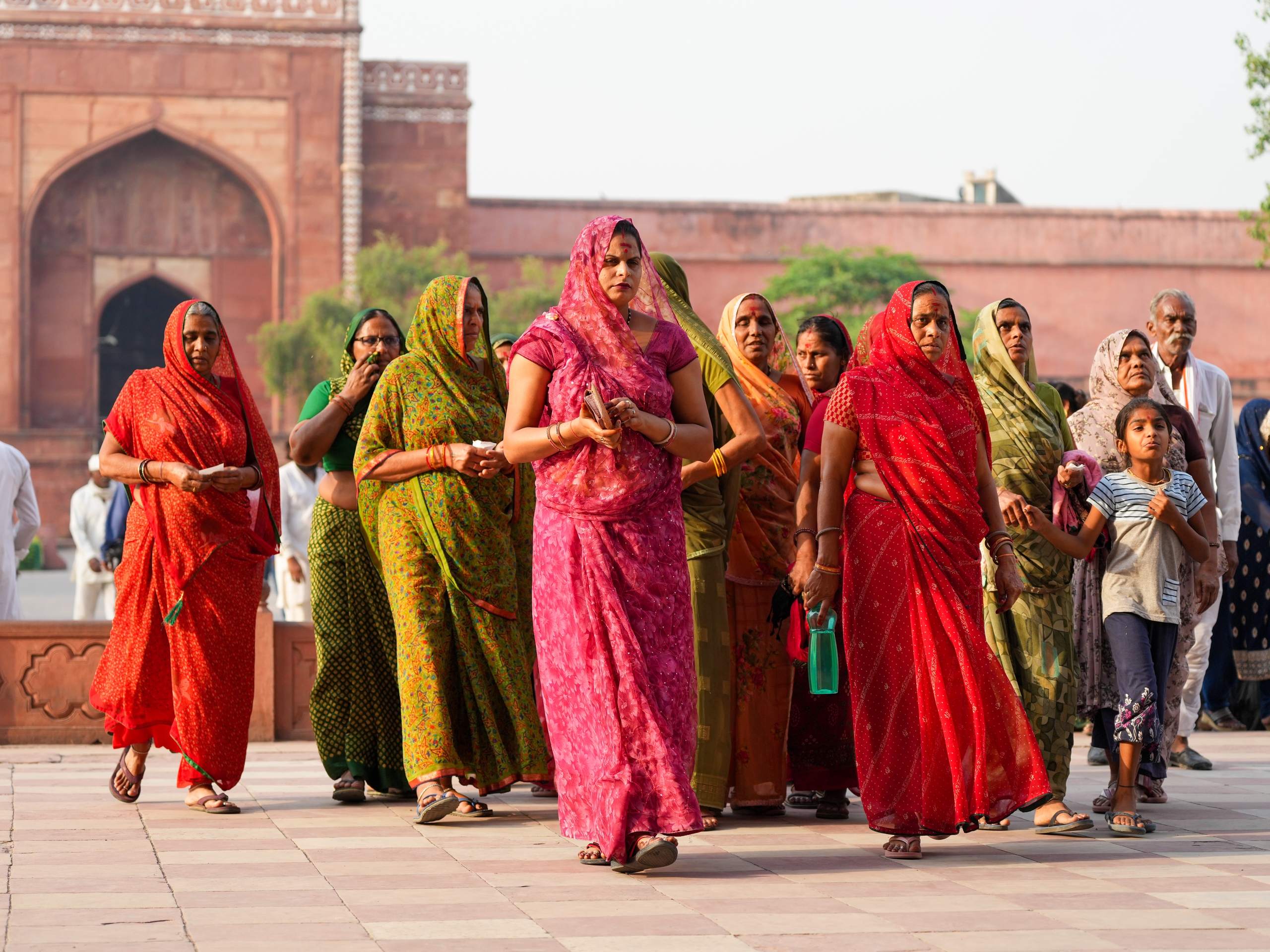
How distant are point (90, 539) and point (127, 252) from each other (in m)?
19.7

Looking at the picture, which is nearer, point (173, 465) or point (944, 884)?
point (944, 884)

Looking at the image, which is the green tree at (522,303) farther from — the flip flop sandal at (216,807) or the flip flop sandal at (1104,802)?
the flip flop sandal at (1104,802)

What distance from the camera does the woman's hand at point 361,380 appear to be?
18.1 feet

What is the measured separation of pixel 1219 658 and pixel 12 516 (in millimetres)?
5625

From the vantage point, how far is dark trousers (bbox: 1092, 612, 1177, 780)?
193 inches

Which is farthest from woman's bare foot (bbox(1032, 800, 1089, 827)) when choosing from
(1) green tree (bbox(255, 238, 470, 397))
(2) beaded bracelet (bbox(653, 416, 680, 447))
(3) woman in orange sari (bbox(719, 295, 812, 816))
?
(1) green tree (bbox(255, 238, 470, 397))

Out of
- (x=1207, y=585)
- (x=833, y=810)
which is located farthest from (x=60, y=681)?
(x=1207, y=585)

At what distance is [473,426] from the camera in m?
5.16

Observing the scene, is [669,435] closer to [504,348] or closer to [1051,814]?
[1051,814]

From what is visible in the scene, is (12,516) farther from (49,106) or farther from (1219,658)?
(49,106)

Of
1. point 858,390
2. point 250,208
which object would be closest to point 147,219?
point 250,208

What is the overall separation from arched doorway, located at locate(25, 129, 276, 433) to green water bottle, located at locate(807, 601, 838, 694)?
2520 cm

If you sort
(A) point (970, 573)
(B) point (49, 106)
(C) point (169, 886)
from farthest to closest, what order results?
(B) point (49, 106) → (A) point (970, 573) → (C) point (169, 886)

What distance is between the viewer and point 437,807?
4.85 meters
